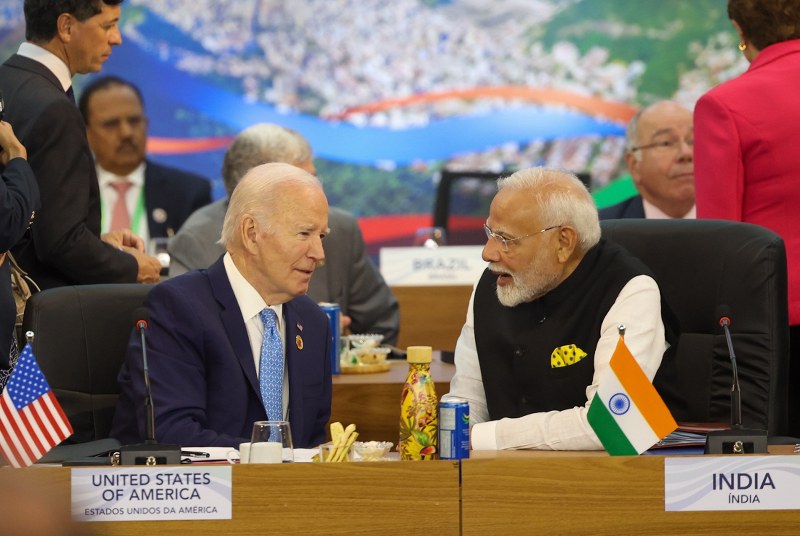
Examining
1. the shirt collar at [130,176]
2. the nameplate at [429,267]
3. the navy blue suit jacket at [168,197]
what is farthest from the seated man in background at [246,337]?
the shirt collar at [130,176]

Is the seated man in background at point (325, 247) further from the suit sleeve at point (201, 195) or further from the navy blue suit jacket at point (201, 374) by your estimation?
the suit sleeve at point (201, 195)

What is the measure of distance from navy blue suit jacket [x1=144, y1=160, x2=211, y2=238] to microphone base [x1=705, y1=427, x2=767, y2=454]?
4.75 m

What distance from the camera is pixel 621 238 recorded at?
343cm

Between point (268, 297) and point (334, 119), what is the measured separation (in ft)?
15.4

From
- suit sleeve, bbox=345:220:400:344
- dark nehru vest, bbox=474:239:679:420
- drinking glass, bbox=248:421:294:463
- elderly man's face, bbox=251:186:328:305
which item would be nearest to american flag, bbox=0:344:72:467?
drinking glass, bbox=248:421:294:463

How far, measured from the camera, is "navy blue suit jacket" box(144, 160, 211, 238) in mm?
6930

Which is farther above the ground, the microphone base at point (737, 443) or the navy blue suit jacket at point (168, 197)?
the navy blue suit jacket at point (168, 197)

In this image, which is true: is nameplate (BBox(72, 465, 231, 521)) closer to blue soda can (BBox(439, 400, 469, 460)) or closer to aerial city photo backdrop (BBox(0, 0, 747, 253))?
blue soda can (BBox(439, 400, 469, 460))

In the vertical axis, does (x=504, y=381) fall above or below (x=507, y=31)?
below

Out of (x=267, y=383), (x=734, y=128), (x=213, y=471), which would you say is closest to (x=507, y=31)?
(x=734, y=128)

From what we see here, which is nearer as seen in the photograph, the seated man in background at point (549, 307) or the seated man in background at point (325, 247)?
the seated man in background at point (549, 307)

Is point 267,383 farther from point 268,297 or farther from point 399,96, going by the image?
point 399,96

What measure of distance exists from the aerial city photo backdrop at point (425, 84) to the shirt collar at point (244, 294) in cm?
460

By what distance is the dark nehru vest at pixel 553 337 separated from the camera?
321 cm
